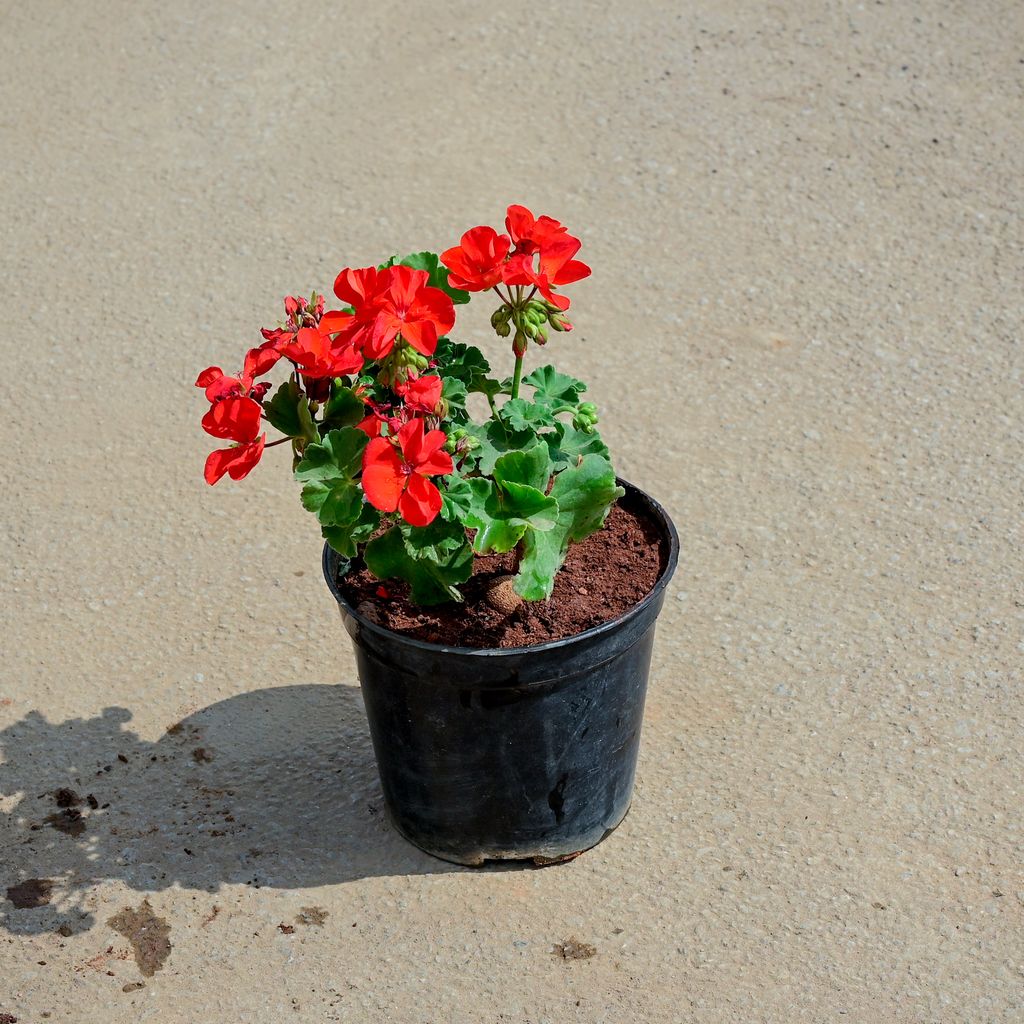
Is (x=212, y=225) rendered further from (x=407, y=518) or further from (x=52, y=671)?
(x=407, y=518)

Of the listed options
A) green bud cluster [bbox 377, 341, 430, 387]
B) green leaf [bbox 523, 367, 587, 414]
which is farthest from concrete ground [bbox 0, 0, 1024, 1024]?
green bud cluster [bbox 377, 341, 430, 387]

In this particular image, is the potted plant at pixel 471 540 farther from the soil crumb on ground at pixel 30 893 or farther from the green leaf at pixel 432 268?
the soil crumb on ground at pixel 30 893

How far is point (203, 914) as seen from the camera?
2461 mm

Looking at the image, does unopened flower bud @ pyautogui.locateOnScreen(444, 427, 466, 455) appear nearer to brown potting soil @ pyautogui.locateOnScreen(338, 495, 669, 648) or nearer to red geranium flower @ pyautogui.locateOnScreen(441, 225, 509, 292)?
red geranium flower @ pyautogui.locateOnScreen(441, 225, 509, 292)

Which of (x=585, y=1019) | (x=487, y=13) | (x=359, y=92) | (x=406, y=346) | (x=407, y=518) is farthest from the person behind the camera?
(x=487, y=13)

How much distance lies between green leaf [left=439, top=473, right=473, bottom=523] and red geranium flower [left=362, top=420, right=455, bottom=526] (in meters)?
0.11

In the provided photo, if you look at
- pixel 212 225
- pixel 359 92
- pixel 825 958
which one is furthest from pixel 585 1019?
pixel 359 92

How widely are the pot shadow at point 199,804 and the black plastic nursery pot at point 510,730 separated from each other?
5.9 inches

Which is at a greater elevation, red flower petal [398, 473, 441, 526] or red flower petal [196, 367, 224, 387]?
red flower petal [196, 367, 224, 387]

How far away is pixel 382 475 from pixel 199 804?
1.10 metres

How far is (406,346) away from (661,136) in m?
3.02

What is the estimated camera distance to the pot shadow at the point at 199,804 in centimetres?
254

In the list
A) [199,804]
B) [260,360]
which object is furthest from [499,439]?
[199,804]

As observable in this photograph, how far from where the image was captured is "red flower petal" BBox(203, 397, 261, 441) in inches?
77.9
